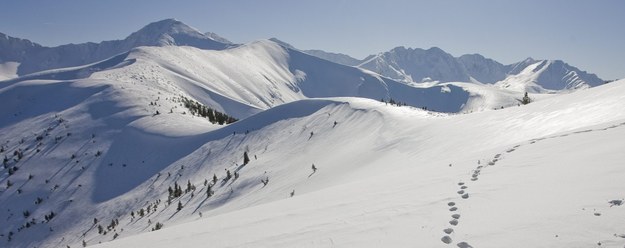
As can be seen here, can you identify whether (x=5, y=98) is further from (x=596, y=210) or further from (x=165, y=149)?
(x=596, y=210)

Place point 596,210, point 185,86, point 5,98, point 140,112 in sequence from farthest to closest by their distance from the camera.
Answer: point 185,86 < point 5,98 < point 140,112 < point 596,210

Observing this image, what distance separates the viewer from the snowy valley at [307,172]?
22.7 feet

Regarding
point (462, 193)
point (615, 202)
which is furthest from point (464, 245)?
point (462, 193)

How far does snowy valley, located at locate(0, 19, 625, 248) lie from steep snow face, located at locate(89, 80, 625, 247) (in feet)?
0.17

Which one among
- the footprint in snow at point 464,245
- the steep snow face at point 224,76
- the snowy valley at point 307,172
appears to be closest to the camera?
the footprint in snow at point 464,245

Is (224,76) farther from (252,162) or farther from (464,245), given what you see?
(464,245)

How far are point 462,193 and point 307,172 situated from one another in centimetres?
1364

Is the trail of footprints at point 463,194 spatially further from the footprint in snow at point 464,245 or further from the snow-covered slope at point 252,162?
the snow-covered slope at point 252,162

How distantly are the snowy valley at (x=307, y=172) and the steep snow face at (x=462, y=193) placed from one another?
0.17 feet

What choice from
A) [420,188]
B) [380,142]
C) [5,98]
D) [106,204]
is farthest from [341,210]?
[5,98]

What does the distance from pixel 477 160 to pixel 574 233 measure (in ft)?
22.1

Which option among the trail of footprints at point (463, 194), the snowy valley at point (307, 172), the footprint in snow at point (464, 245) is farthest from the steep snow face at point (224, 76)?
the footprint in snow at point (464, 245)

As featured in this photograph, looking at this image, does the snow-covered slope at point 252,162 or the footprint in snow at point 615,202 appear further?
the snow-covered slope at point 252,162

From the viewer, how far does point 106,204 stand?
2852 cm
